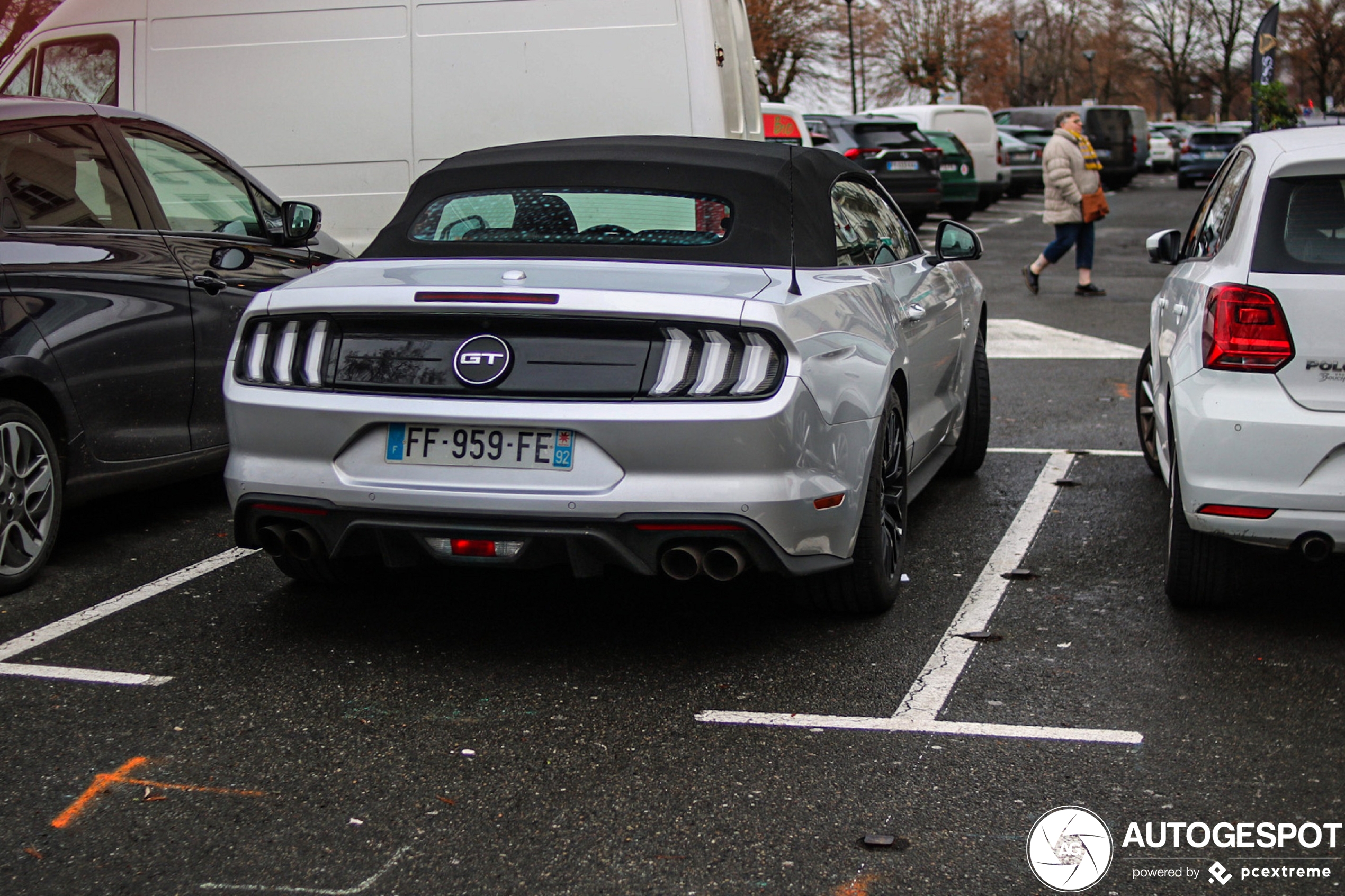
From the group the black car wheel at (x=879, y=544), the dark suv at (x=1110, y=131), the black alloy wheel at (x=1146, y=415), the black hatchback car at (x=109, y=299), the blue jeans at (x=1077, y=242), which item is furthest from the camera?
the dark suv at (x=1110, y=131)

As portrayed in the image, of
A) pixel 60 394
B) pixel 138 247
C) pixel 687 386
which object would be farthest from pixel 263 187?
pixel 687 386

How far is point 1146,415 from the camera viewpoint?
23.1ft

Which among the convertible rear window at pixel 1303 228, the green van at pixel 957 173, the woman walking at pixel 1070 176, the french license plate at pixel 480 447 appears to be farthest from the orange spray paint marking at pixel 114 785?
the green van at pixel 957 173

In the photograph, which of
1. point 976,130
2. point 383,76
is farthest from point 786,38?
point 383,76

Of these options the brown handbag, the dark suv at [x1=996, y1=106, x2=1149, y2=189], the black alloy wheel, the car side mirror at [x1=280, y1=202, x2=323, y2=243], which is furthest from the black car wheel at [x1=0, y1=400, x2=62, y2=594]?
the dark suv at [x1=996, y1=106, x2=1149, y2=189]

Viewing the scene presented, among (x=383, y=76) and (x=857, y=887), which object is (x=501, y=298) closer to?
(x=857, y=887)

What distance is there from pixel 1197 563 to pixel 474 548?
90.6 inches

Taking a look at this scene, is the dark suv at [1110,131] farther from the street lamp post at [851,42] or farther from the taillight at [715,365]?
the taillight at [715,365]

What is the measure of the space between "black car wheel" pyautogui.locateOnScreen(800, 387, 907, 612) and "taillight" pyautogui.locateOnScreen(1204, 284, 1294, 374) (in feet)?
3.27

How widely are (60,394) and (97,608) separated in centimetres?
84

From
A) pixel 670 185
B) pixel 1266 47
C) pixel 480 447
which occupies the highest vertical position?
pixel 1266 47

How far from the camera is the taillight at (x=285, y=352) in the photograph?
4.28 metres

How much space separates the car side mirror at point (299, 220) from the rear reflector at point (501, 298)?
8.89ft

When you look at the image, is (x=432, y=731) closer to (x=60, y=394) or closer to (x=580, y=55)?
(x=60, y=394)
